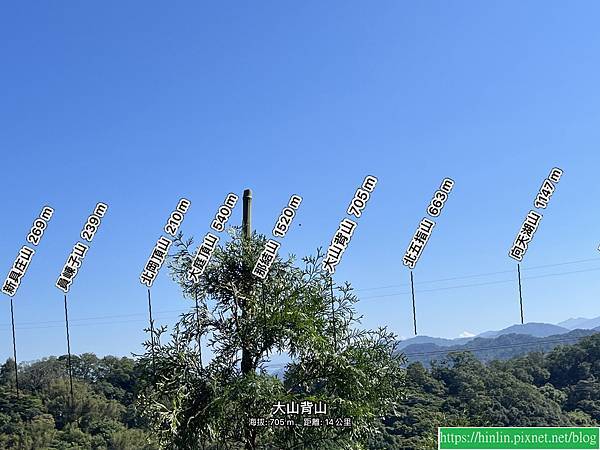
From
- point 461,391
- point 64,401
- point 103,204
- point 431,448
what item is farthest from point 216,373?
point 64,401

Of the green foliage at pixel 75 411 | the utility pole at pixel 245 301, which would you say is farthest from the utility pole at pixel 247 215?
the green foliage at pixel 75 411

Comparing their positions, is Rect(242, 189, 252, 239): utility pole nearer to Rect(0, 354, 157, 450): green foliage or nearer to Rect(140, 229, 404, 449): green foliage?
Rect(140, 229, 404, 449): green foliage

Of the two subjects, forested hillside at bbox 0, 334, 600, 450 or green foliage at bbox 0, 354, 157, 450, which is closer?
forested hillside at bbox 0, 334, 600, 450

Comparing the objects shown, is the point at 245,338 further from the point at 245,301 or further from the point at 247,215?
the point at 247,215

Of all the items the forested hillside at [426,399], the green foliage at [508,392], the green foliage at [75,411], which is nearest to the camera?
the green foliage at [508,392]

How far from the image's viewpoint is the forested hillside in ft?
101

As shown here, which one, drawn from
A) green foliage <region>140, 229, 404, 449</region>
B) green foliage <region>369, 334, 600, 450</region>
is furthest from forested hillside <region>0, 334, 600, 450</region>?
green foliage <region>140, 229, 404, 449</region>

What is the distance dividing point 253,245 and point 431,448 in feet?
25.5

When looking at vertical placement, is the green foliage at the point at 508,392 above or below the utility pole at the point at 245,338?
below

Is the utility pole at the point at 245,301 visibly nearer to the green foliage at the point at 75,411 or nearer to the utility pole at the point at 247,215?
the utility pole at the point at 247,215

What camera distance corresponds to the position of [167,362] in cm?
1016

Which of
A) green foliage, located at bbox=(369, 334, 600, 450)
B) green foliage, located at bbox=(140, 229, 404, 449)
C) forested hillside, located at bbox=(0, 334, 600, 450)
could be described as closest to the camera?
green foliage, located at bbox=(140, 229, 404, 449)

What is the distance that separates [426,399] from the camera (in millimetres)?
30750

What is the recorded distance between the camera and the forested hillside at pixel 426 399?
30906 millimetres
